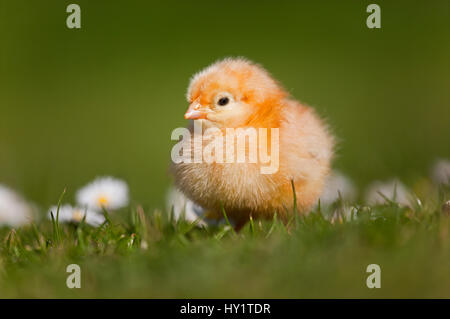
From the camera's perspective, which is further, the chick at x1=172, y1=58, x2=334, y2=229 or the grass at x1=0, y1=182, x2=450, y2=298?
the chick at x1=172, y1=58, x2=334, y2=229

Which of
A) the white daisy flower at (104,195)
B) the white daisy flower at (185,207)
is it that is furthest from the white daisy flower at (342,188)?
the white daisy flower at (104,195)

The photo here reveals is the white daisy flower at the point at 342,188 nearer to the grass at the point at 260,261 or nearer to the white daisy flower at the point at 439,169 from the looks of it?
the white daisy flower at the point at 439,169

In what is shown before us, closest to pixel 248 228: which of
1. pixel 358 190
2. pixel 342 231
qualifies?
pixel 342 231

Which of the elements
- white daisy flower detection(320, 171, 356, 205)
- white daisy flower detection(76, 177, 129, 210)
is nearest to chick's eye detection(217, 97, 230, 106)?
white daisy flower detection(76, 177, 129, 210)

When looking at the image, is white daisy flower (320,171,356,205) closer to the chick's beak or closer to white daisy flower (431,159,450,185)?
white daisy flower (431,159,450,185)
